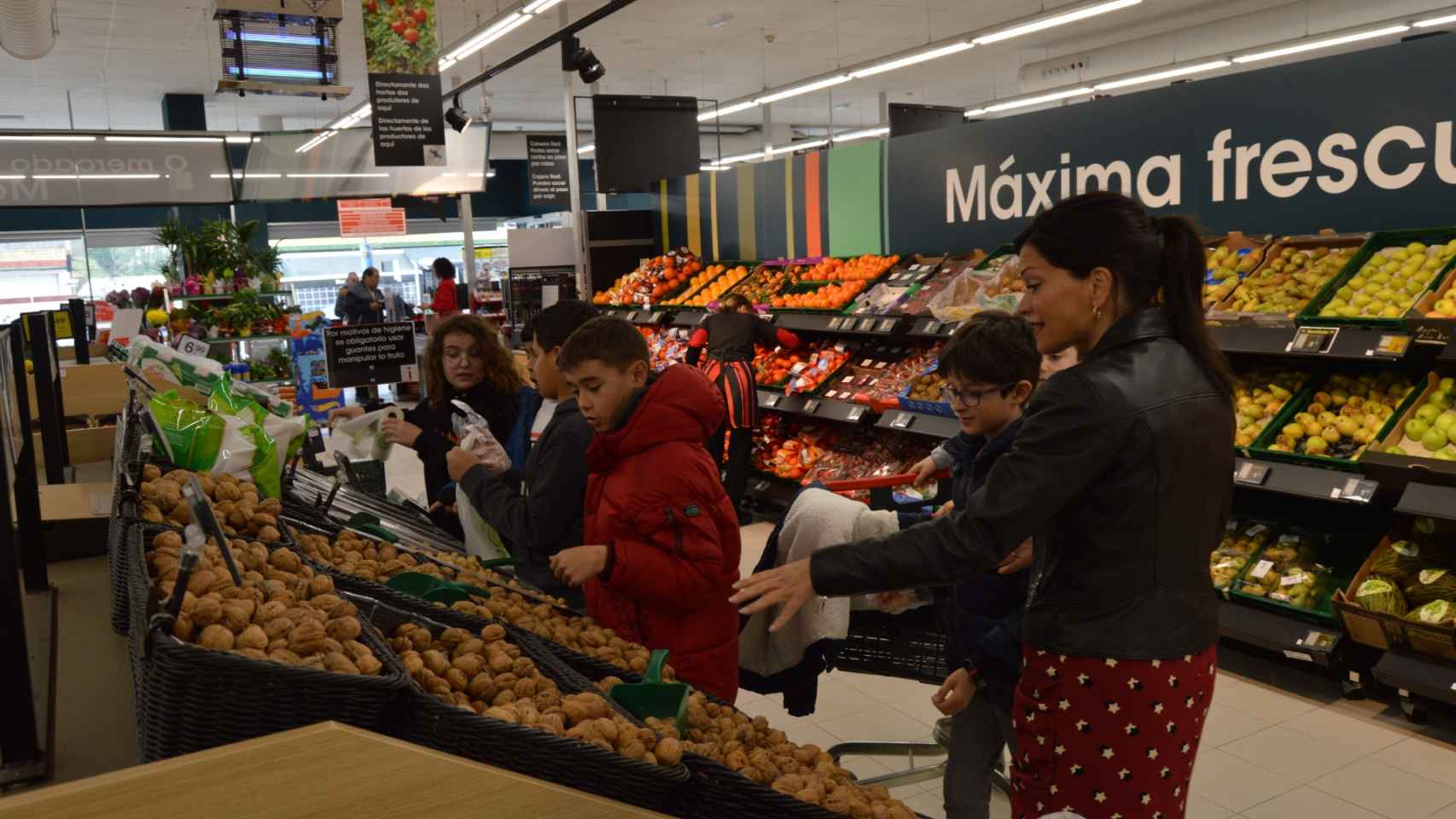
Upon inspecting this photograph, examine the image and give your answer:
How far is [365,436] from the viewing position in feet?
11.7

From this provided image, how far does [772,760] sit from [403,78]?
28.8ft

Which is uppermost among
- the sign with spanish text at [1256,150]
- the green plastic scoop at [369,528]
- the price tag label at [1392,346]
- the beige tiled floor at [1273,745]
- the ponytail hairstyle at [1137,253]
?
the sign with spanish text at [1256,150]

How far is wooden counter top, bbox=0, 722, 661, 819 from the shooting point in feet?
3.16

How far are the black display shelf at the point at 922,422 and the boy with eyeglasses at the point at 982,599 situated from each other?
3072 mm

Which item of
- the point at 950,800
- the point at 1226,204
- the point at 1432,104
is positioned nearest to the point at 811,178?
the point at 1226,204

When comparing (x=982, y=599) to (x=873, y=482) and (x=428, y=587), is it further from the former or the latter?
(x=428, y=587)

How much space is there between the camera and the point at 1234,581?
432cm

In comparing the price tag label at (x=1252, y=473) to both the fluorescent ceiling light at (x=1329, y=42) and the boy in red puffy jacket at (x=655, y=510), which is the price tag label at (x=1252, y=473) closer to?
the boy in red puffy jacket at (x=655, y=510)

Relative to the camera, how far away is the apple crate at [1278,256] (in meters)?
4.24

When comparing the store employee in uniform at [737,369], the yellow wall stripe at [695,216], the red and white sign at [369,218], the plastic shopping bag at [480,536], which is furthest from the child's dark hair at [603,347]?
the red and white sign at [369,218]

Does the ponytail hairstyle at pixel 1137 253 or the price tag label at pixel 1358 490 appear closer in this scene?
the ponytail hairstyle at pixel 1137 253

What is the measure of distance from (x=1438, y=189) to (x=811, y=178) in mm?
4454

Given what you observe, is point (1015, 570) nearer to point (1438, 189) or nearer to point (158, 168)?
point (1438, 189)

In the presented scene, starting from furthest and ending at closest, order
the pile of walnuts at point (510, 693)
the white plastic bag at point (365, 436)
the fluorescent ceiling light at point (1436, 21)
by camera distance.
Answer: the fluorescent ceiling light at point (1436, 21)
the white plastic bag at point (365, 436)
the pile of walnuts at point (510, 693)
